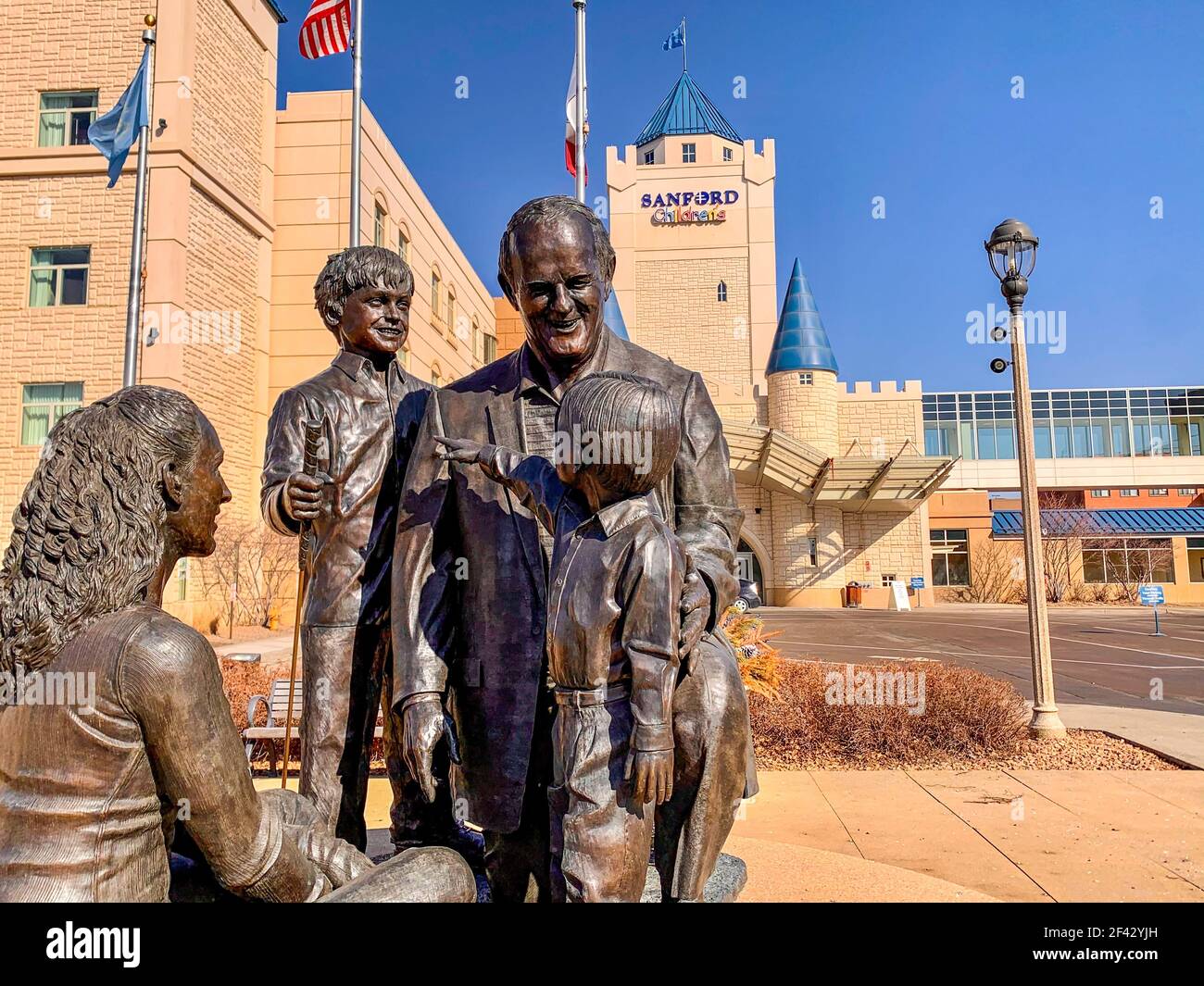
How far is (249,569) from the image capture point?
1825 centimetres

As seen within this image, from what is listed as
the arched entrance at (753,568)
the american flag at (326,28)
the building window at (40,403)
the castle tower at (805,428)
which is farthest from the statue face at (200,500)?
the arched entrance at (753,568)

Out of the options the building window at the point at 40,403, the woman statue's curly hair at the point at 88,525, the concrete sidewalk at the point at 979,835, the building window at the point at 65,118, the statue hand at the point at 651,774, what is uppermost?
the building window at the point at 65,118

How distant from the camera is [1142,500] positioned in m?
38.6

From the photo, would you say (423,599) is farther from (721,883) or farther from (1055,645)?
(1055,645)

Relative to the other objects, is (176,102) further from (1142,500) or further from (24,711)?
(1142,500)

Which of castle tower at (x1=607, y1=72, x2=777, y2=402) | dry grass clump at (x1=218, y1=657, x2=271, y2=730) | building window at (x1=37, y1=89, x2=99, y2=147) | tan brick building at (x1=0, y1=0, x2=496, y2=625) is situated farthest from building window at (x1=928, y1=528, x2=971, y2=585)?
building window at (x1=37, y1=89, x2=99, y2=147)

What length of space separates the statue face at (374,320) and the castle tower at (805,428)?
101ft

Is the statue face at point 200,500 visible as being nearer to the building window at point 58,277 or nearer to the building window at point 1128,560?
the building window at point 58,277

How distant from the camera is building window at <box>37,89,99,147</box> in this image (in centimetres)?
1817

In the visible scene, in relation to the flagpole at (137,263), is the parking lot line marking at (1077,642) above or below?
below

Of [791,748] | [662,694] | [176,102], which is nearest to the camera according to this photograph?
[662,694]

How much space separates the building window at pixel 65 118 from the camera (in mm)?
18172
